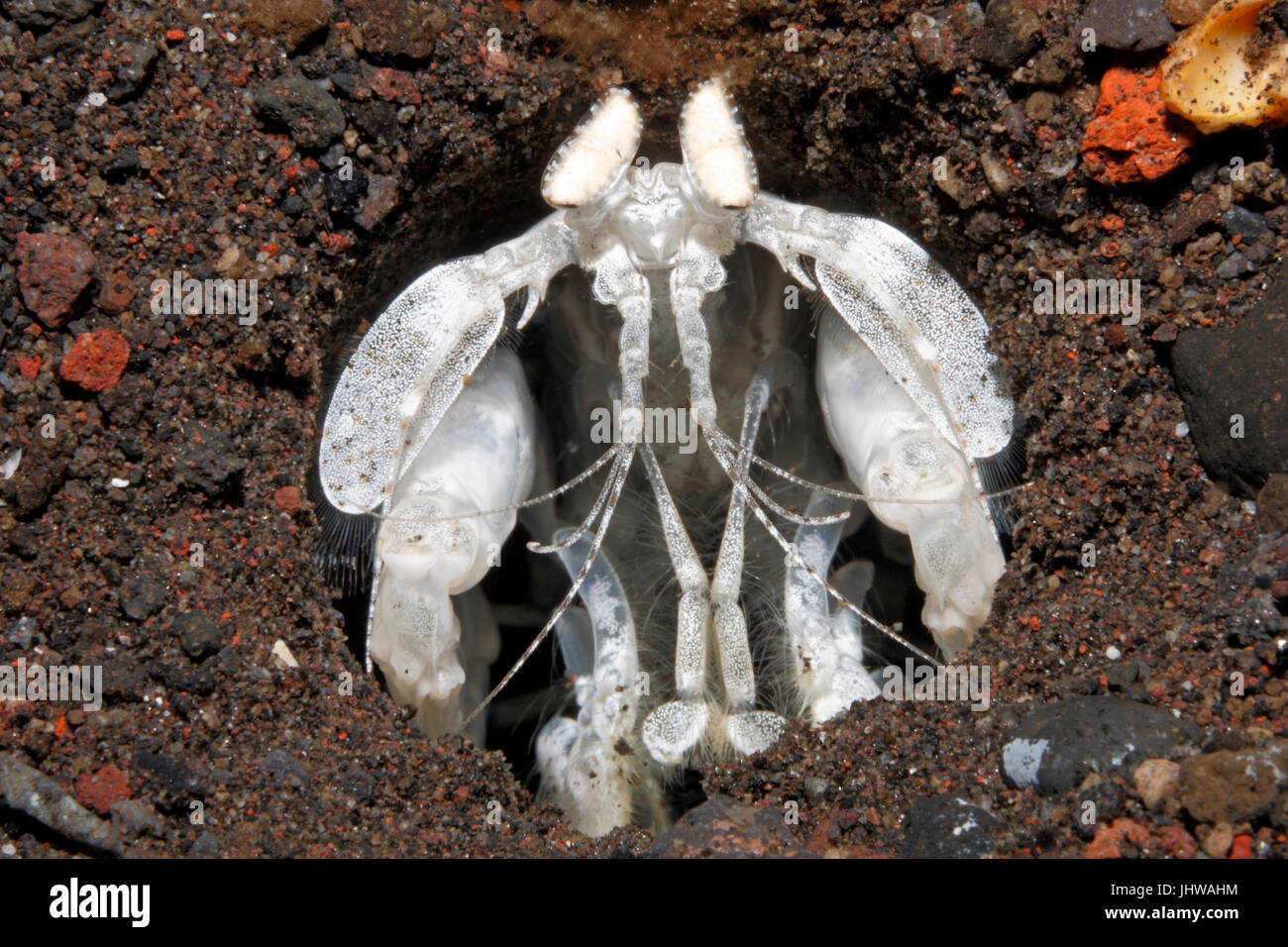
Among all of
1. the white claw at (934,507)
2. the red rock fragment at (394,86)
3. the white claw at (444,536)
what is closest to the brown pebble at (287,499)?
the white claw at (444,536)

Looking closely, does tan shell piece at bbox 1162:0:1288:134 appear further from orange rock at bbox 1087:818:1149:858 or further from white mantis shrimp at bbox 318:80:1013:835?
orange rock at bbox 1087:818:1149:858

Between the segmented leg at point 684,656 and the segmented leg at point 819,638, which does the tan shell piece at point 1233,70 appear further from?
the segmented leg at point 684,656

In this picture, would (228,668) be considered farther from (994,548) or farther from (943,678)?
(994,548)

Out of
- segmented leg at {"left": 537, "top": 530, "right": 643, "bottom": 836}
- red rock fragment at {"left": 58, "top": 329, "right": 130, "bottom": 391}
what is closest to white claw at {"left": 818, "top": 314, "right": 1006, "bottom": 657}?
segmented leg at {"left": 537, "top": 530, "right": 643, "bottom": 836}

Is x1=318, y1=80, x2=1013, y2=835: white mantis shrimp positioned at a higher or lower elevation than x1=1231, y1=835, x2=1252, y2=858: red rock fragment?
higher

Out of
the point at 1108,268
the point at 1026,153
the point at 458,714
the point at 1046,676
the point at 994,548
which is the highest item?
the point at 1026,153

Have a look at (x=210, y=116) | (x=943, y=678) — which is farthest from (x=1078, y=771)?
(x=210, y=116)

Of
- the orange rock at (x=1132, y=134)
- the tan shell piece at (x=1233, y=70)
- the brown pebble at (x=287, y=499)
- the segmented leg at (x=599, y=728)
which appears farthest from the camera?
the segmented leg at (x=599, y=728)
